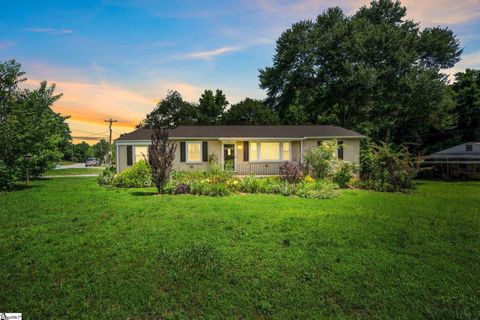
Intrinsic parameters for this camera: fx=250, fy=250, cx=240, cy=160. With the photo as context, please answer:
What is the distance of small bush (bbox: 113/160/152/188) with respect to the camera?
15047 mm

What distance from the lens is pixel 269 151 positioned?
20.4 meters

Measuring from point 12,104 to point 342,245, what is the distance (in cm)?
1892

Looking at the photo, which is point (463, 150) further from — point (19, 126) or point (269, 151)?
point (19, 126)

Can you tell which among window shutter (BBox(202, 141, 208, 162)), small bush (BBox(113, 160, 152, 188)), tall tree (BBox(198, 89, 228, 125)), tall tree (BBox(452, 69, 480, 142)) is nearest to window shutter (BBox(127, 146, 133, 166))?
small bush (BBox(113, 160, 152, 188))

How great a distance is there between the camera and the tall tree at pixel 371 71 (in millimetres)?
24703

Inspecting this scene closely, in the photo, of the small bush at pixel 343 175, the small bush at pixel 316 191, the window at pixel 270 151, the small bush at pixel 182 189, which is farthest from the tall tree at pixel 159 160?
the small bush at pixel 343 175

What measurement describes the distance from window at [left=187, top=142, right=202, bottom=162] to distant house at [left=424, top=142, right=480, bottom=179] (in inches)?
776

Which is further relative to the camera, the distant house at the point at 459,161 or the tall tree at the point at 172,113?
the tall tree at the point at 172,113

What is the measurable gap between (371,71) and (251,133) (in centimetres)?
1395

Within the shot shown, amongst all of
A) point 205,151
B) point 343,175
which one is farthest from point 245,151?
point 343,175

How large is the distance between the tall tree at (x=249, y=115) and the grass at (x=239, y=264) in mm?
41462

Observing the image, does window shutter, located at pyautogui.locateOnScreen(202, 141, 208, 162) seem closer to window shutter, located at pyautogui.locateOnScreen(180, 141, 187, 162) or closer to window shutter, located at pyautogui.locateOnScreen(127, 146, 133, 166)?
window shutter, located at pyautogui.locateOnScreen(180, 141, 187, 162)

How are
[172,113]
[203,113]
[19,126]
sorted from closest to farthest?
[19,126], [172,113], [203,113]

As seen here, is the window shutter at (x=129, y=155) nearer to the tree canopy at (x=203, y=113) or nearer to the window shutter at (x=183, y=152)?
the window shutter at (x=183, y=152)
